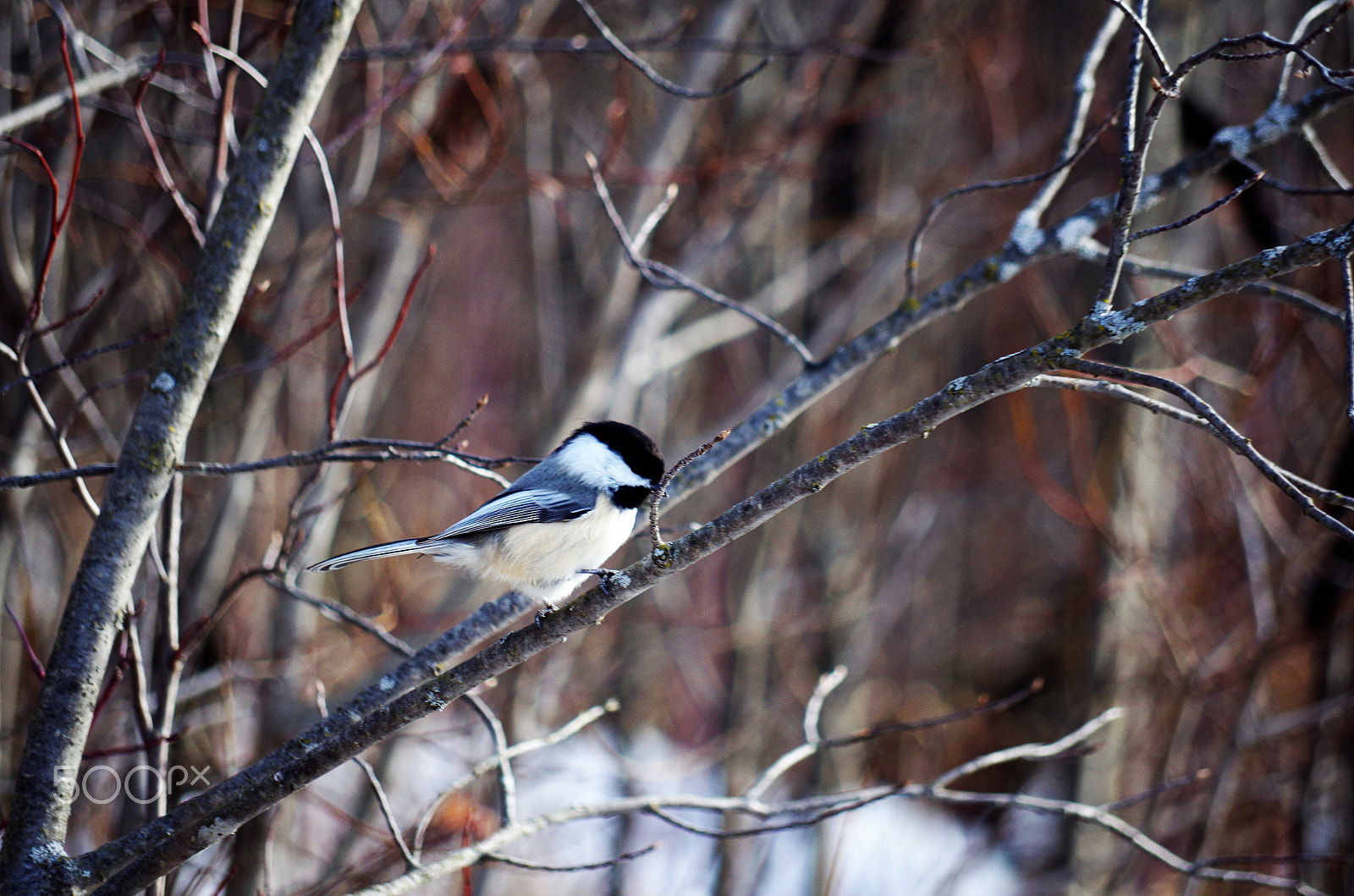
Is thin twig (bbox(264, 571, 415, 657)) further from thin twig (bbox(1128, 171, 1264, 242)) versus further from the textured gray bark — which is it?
thin twig (bbox(1128, 171, 1264, 242))

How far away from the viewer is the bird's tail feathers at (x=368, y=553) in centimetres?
168

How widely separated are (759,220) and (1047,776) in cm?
433

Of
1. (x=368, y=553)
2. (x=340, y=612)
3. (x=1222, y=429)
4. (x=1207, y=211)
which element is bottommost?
(x=1222, y=429)

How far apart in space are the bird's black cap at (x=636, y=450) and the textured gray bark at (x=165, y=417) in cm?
93

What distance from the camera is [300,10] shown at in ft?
4.98

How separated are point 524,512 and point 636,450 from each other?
0.32 meters

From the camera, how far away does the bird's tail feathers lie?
5.50 ft

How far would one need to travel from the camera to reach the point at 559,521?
2.02 metres

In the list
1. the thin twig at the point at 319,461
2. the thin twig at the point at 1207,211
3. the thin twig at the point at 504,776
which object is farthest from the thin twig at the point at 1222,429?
the thin twig at the point at 504,776

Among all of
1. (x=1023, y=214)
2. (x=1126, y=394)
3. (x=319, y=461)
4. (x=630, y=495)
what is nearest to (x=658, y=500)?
(x=319, y=461)

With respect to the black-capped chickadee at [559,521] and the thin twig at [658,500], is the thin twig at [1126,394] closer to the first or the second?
the thin twig at [658,500]

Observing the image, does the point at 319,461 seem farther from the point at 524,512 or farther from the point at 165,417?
the point at 524,512

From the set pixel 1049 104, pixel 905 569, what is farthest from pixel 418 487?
pixel 1049 104

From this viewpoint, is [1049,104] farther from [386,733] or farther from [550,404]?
[386,733]
